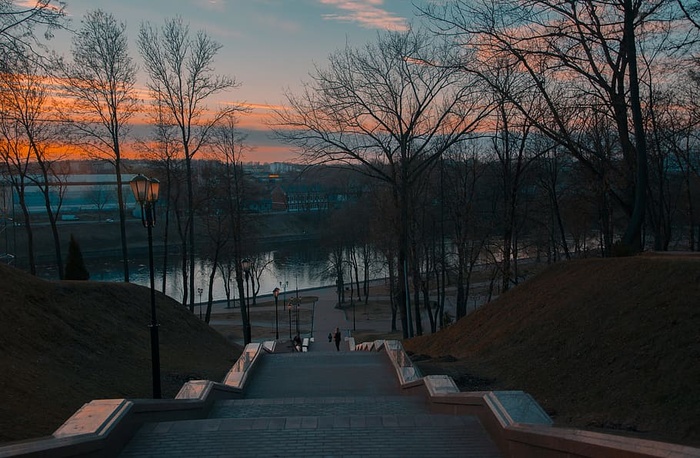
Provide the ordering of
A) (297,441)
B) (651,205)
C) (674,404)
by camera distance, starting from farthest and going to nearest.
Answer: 1. (651,205)
2. (674,404)
3. (297,441)

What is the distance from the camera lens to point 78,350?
11.4m

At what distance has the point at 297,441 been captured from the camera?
5.91 metres

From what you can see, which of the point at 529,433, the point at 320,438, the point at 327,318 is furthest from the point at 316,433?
the point at 327,318

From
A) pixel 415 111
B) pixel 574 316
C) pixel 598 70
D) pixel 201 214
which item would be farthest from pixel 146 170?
pixel 574 316

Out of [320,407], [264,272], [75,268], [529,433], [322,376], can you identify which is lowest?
[264,272]

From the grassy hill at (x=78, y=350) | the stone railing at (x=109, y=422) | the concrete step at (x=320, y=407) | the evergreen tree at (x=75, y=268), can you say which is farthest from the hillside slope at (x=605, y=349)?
the evergreen tree at (x=75, y=268)

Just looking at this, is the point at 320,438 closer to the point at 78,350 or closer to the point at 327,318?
the point at 78,350

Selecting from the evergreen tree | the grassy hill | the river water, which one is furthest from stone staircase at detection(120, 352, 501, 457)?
the river water

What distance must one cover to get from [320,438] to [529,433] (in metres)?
1.83

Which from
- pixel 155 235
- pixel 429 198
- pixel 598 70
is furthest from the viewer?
pixel 155 235

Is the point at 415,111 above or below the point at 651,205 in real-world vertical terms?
above

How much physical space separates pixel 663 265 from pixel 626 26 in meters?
5.06

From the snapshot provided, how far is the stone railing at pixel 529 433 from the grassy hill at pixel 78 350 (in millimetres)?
4054

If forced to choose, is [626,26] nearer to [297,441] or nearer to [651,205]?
Answer: [297,441]
